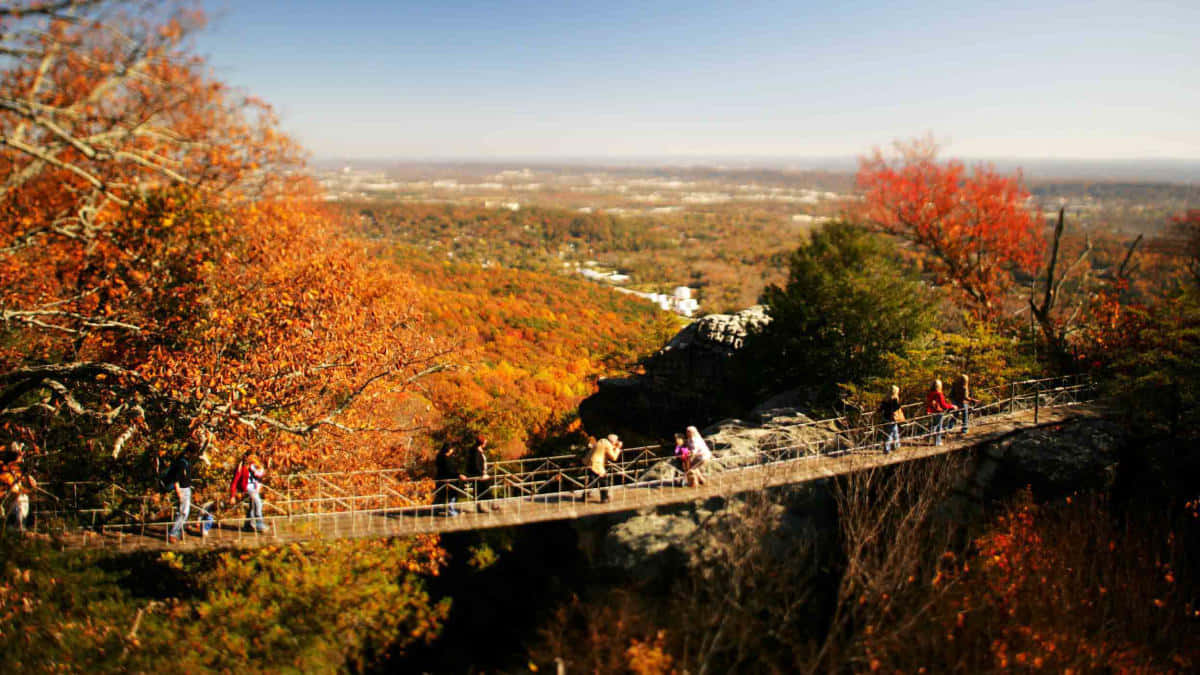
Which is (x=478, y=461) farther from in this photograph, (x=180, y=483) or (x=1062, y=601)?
(x=1062, y=601)

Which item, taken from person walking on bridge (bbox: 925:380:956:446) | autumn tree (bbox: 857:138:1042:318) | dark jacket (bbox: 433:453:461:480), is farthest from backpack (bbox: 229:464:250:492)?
autumn tree (bbox: 857:138:1042:318)

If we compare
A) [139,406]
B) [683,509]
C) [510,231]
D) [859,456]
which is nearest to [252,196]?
[139,406]

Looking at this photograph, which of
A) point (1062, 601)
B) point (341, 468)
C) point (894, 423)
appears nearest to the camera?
point (1062, 601)

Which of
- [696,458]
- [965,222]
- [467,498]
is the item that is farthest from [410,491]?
[965,222]

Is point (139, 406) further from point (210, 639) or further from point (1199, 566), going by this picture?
point (1199, 566)

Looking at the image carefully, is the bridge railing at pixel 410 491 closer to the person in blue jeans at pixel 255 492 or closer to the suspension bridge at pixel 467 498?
the suspension bridge at pixel 467 498

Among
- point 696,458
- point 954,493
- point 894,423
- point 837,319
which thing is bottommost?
point 954,493
